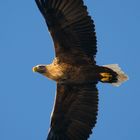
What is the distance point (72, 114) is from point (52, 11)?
2.60 metres

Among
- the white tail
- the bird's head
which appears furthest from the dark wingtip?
the white tail

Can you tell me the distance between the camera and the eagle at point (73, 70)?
13.0m

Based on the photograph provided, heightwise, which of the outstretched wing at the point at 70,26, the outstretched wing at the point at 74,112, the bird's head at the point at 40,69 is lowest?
the outstretched wing at the point at 74,112

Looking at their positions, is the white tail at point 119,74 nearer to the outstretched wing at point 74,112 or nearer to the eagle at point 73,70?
the eagle at point 73,70

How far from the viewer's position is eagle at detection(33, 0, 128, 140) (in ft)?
42.8

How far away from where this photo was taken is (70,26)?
520 inches

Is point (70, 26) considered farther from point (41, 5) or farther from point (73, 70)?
point (73, 70)

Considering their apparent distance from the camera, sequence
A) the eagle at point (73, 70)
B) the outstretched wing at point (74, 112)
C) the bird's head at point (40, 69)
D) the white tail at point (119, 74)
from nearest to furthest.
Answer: the eagle at point (73, 70), the white tail at point (119, 74), the bird's head at point (40, 69), the outstretched wing at point (74, 112)

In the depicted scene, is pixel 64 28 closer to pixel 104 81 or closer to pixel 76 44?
pixel 76 44

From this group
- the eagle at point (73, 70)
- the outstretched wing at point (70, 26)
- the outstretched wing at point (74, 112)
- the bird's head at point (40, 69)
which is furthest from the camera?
the outstretched wing at point (74, 112)

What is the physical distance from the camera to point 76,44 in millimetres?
13422

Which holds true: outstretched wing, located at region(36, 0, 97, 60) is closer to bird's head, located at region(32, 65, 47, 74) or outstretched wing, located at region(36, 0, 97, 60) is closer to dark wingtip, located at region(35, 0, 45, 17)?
dark wingtip, located at region(35, 0, 45, 17)

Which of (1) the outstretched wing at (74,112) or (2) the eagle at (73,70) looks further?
(1) the outstretched wing at (74,112)

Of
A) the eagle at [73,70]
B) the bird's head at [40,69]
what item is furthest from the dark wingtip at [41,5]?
the bird's head at [40,69]
